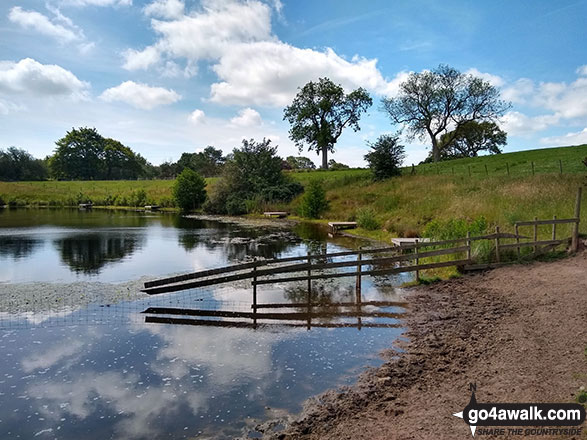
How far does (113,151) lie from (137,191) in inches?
2105

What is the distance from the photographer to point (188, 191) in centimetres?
6519

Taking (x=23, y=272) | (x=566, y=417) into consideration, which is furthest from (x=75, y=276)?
(x=566, y=417)

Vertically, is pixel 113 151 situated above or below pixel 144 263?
above

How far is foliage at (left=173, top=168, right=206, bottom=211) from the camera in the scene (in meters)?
65.0

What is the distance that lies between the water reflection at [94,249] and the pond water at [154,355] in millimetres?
1379

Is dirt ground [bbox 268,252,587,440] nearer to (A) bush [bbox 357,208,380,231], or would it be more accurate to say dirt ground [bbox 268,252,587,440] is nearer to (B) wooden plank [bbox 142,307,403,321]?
(B) wooden plank [bbox 142,307,403,321]

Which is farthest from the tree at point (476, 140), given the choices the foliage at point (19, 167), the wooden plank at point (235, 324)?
the foliage at point (19, 167)

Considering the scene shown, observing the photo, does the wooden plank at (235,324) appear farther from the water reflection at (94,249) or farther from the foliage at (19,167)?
the foliage at (19,167)

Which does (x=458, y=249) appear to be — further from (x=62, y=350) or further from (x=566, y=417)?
(x=62, y=350)

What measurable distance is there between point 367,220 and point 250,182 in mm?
28029

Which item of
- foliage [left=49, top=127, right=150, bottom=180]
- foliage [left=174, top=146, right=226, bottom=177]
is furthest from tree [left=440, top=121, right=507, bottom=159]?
foliage [left=49, top=127, right=150, bottom=180]

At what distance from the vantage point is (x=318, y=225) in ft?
130

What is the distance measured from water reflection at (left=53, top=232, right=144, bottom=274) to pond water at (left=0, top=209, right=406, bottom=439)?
1379 mm

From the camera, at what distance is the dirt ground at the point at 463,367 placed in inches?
240
